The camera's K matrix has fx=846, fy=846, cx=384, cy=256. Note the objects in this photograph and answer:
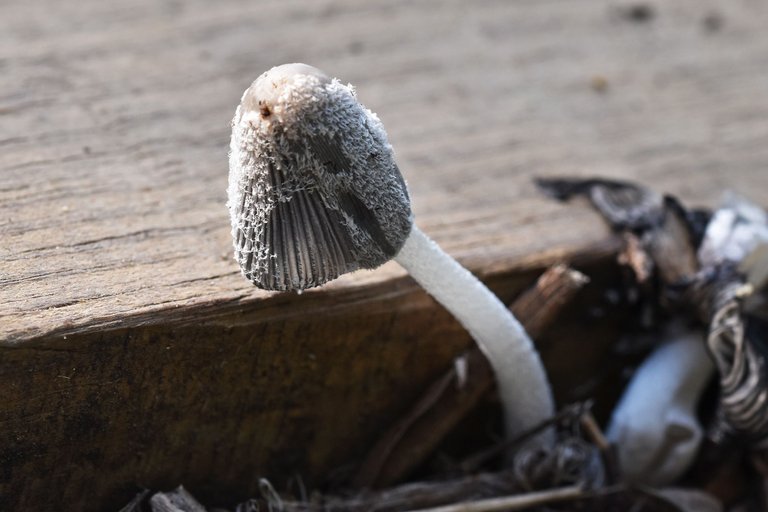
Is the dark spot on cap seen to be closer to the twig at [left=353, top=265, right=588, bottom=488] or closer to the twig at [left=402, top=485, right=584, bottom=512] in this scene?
the twig at [left=353, top=265, right=588, bottom=488]

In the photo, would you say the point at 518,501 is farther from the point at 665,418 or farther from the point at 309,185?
the point at 309,185

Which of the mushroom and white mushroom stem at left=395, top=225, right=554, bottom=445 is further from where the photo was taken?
white mushroom stem at left=395, top=225, right=554, bottom=445

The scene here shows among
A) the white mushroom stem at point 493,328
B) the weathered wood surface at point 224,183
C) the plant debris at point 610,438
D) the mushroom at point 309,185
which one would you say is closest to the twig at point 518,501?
the plant debris at point 610,438

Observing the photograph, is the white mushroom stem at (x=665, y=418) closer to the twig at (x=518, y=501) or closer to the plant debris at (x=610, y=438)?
the plant debris at (x=610, y=438)

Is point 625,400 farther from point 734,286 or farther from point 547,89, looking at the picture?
point 547,89

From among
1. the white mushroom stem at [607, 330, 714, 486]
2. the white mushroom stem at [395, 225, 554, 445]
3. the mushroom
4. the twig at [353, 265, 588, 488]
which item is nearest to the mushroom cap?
the mushroom
